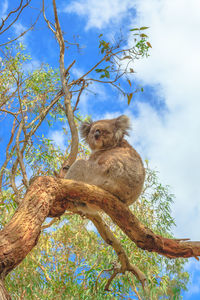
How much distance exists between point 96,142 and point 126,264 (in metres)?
1.64

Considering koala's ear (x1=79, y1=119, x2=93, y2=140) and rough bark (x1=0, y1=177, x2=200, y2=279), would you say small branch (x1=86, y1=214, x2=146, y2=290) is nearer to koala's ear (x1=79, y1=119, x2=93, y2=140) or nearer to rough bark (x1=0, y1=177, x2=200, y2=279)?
rough bark (x1=0, y1=177, x2=200, y2=279)

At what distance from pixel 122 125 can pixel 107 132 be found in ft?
0.79

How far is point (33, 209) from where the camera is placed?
260 centimetres

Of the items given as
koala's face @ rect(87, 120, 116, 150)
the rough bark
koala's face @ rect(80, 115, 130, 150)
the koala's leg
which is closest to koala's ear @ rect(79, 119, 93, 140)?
koala's face @ rect(80, 115, 130, 150)

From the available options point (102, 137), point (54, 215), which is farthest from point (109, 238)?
point (54, 215)

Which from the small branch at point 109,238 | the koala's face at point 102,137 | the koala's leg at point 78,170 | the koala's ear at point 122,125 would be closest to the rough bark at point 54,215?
the koala's leg at point 78,170

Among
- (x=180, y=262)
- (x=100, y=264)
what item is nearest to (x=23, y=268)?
(x=100, y=264)

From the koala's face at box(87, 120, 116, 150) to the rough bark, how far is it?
3.09 ft

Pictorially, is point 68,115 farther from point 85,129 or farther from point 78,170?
point 78,170

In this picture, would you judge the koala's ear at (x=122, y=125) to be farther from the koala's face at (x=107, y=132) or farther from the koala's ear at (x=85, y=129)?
the koala's ear at (x=85, y=129)

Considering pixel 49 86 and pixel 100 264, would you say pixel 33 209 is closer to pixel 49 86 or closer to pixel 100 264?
pixel 100 264

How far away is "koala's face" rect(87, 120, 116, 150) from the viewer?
4293 mm

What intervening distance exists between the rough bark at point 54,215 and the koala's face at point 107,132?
952mm

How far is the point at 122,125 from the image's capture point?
444 cm
